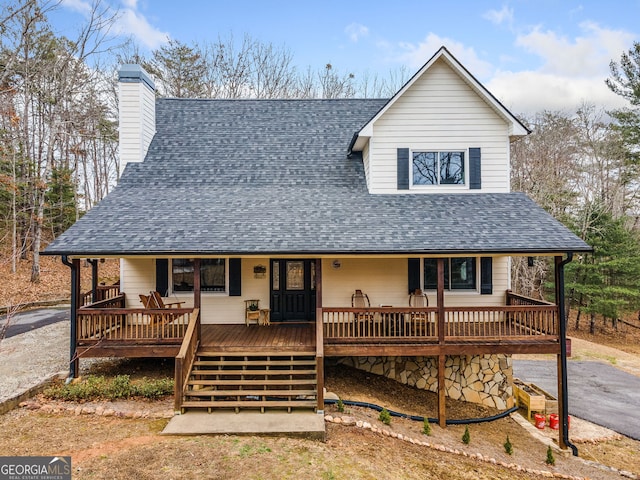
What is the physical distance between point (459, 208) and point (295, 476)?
303 inches

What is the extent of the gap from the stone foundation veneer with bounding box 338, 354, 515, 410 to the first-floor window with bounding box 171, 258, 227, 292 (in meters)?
4.18

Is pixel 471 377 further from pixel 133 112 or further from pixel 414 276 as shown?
pixel 133 112

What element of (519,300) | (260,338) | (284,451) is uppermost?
(519,300)

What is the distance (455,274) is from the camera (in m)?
10.5

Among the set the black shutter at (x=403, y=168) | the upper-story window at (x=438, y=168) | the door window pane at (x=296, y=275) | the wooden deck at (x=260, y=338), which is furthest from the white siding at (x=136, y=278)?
the upper-story window at (x=438, y=168)

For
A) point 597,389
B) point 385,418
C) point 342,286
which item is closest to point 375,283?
point 342,286

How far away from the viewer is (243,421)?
664cm

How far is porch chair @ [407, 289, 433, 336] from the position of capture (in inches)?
339

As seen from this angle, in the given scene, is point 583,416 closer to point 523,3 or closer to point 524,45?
point 523,3

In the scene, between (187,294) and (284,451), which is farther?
(187,294)

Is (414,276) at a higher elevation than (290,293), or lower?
higher

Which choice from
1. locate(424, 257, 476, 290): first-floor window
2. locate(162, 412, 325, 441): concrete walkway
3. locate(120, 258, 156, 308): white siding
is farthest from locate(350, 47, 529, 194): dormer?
locate(120, 258, 156, 308): white siding

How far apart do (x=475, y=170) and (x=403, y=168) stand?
2111 millimetres

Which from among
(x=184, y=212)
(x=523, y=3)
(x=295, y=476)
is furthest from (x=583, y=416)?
(x=523, y=3)
